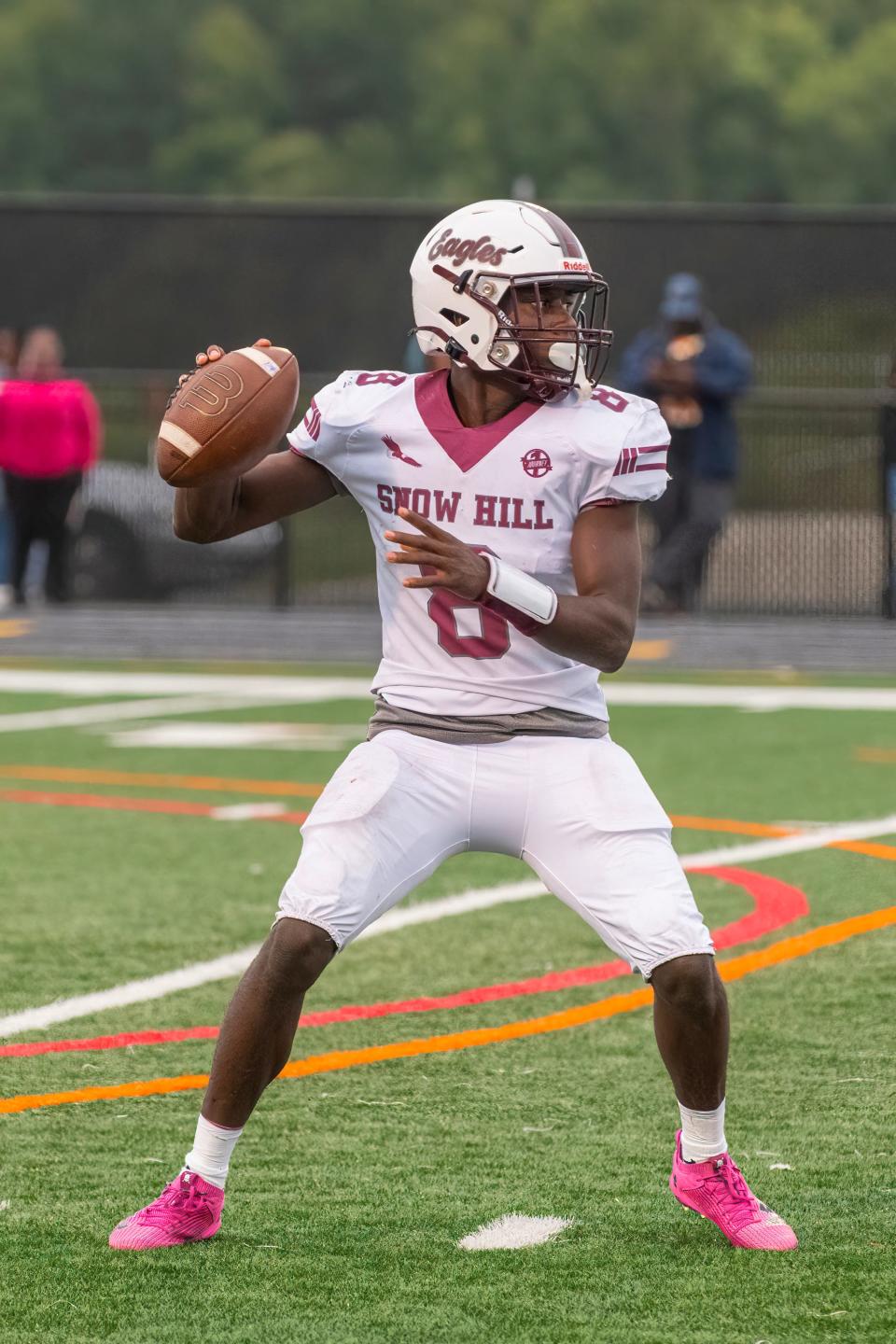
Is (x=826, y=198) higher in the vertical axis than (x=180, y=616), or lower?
higher

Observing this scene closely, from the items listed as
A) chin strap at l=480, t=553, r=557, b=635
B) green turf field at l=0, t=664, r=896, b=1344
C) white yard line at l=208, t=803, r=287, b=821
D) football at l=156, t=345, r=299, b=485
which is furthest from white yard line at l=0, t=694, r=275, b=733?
chin strap at l=480, t=553, r=557, b=635

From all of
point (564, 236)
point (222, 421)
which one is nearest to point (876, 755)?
point (564, 236)

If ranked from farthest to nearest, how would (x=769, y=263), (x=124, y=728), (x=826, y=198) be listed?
1. (x=826, y=198)
2. (x=769, y=263)
3. (x=124, y=728)

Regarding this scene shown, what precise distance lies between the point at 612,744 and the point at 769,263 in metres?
14.8

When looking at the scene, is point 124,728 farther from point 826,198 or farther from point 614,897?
point 826,198

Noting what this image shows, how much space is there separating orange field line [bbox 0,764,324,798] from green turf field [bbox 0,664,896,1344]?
1.17 metres

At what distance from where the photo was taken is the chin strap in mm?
4305

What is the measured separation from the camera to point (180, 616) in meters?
17.7

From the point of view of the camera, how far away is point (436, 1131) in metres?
5.22

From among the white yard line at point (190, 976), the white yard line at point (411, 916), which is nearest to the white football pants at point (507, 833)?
the white yard line at point (190, 976)

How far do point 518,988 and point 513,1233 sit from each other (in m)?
2.06

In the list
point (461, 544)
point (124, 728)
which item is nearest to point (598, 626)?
point (461, 544)

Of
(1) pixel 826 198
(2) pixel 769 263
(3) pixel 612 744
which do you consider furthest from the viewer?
(1) pixel 826 198

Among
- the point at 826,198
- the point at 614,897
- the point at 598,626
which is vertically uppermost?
the point at 826,198
